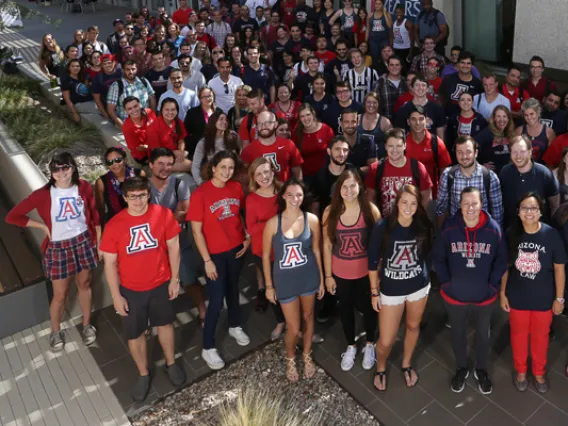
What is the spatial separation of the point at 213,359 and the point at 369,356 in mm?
1333

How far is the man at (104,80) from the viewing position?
799cm

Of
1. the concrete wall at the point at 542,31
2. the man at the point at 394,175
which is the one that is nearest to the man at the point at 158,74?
the man at the point at 394,175

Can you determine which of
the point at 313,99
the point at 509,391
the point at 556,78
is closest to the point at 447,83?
the point at 313,99

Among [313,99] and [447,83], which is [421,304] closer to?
[313,99]

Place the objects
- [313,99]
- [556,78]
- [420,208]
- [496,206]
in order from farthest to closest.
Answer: [556,78] < [313,99] < [496,206] < [420,208]

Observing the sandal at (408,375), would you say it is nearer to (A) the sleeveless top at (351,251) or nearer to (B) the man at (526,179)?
(A) the sleeveless top at (351,251)

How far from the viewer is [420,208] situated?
4.01 metres

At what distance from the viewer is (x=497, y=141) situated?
550cm

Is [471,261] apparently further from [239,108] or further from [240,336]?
[239,108]

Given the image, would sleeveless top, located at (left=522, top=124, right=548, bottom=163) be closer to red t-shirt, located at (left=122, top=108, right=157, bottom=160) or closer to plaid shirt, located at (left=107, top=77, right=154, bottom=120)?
red t-shirt, located at (left=122, top=108, right=157, bottom=160)

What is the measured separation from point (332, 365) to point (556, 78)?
696 centimetres

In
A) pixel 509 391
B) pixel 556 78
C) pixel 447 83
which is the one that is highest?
pixel 447 83

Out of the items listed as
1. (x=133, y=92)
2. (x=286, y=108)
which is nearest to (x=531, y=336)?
(x=286, y=108)

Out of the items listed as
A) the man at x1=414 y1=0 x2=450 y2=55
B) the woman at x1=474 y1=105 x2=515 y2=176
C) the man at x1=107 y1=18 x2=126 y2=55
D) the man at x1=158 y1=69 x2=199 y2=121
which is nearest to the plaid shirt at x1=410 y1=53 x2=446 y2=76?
the man at x1=414 y1=0 x2=450 y2=55
